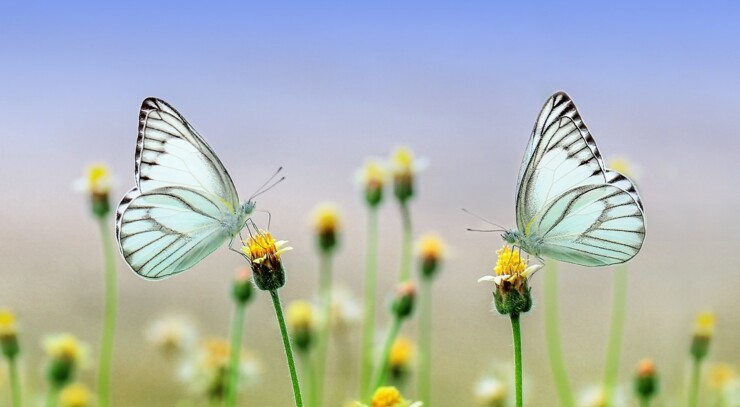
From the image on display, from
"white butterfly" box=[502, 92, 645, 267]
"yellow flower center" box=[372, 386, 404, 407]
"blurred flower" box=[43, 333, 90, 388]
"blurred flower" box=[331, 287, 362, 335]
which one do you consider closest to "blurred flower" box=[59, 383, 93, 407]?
"blurred flower" box=[43, 333, 90, 388]

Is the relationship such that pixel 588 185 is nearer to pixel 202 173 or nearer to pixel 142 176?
pixel 202 173

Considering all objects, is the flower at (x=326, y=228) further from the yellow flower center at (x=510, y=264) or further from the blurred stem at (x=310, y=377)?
the yellow flower center at (x=510, y=264)

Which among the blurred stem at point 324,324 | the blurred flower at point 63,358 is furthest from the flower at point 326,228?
the blurred flower at point 63,358

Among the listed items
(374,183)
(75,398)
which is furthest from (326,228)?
(75,398)

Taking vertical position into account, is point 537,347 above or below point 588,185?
below

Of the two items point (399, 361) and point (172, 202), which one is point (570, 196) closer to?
point (172, 202)

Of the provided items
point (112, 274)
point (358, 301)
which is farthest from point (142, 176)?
point (358, 301)
